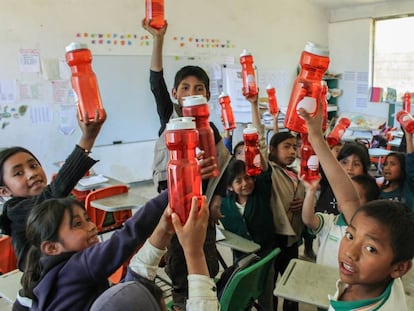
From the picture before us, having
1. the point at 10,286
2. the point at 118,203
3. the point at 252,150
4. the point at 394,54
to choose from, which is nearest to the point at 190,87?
the point at 252,150

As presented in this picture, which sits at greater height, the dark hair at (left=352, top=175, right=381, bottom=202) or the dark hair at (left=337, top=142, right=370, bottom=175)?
the dark hair at (left=337, top=142, right=370, bottom=175)

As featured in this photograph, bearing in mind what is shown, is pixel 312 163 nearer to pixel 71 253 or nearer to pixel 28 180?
pixel 71 253

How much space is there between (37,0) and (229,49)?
2.72 m

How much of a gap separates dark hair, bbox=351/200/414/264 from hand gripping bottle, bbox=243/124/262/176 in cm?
103

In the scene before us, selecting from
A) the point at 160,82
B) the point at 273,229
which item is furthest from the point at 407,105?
the point at 160,82

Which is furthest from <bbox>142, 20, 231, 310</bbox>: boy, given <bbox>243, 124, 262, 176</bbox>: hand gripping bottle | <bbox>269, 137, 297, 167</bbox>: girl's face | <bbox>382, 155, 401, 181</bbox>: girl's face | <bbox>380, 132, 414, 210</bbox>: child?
<bbox>382, 155, 401, 181</bbox>: girl's face

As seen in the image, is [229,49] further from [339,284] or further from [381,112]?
[339,284]

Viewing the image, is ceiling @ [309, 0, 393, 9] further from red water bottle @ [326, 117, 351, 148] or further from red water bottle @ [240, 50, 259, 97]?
red water bottle @ [240, 50, 259, 97]

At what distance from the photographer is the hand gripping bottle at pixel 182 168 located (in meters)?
0.85

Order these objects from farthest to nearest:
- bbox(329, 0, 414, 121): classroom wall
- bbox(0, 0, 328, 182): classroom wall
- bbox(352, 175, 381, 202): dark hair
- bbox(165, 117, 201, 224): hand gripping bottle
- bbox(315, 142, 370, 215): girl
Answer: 1. bbox(329, 0, 414, 121): classroom wall
2. bbox(0, 0, 328, 182): classroom wall
3. bbox(315, 142, 370, 215): girl
4. bbox(352, 175, 381, 202): dark hair
5. bbox(165, 117, 201, 224): hand gripping bottle

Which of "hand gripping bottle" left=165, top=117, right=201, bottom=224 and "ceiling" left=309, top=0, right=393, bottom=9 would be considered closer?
"hand gripping bottle" left=165, top=117, right=201, bottom=224

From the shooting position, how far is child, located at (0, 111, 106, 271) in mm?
1397

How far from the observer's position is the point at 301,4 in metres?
6.89

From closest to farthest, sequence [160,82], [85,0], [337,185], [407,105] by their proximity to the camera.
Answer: [337,185], [160,82], [407,105], [85,0]
